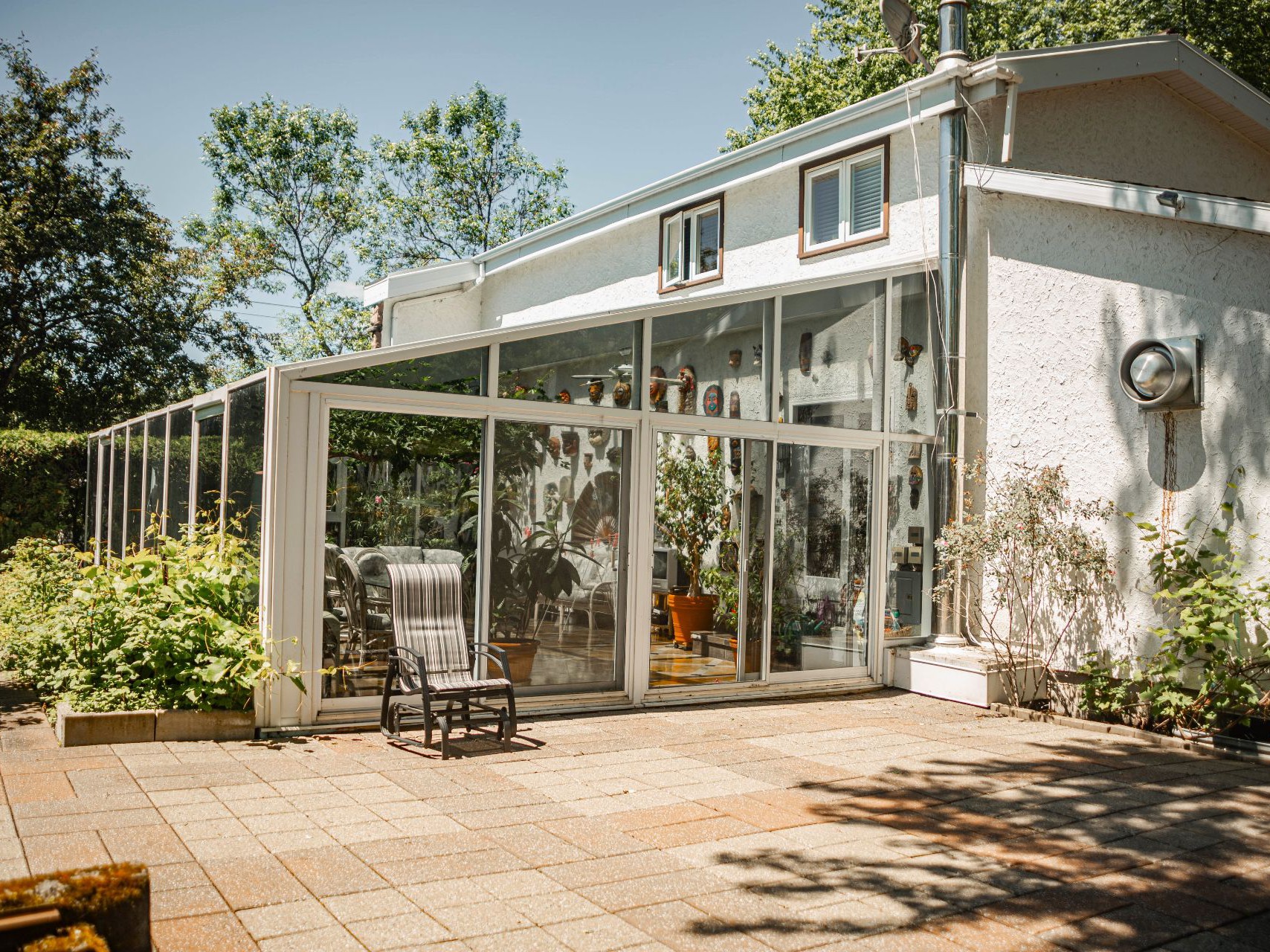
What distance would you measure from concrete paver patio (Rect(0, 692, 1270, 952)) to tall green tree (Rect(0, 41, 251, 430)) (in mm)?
17026

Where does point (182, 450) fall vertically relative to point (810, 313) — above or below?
below

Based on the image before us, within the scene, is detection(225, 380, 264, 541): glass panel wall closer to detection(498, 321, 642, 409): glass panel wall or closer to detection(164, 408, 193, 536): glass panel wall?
detection(164, 408, 193, 536): glass panel wall

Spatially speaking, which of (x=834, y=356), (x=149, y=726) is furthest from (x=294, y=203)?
(x=149, y=726)

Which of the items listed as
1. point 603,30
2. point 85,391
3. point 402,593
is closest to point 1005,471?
point 402,593

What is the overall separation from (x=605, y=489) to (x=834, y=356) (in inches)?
104

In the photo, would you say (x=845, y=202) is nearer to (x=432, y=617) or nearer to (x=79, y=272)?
(x=432, y=617)

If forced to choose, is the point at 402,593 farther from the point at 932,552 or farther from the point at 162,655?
the point at 932,552

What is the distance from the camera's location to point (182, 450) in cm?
933

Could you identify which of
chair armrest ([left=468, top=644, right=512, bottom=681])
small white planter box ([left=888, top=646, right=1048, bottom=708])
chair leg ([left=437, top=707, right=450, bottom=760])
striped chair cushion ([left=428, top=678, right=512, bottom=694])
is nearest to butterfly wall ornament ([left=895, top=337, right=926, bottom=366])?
small white planter box ([left=888, top=646, right=1048, bottom=708])

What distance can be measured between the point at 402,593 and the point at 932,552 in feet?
17.0

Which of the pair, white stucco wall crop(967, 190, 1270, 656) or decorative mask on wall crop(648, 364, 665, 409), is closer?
white stucco wall crop(967, 190, 1270, 656)

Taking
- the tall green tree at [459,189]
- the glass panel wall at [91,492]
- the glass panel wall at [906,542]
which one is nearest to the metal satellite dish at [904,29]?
the glass panel wall at [906,542]

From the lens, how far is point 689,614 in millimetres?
8828

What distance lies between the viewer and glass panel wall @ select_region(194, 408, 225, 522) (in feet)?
26.8
